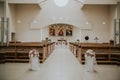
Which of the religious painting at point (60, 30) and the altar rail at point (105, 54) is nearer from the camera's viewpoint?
the altar rail at point (105, 54)

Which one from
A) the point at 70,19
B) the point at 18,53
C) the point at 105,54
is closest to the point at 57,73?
the point at 105,54

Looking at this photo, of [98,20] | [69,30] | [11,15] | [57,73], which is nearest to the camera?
[57,73]

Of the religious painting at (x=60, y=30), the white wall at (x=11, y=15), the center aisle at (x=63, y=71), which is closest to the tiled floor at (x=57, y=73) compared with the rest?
the center aisle at (x=63, y=71)

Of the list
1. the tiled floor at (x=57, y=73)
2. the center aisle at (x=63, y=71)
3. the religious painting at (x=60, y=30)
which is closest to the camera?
the tiled floor at (x=57, y=73)

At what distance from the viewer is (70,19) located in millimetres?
25188

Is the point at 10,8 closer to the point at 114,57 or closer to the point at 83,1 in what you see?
the point at 83,1

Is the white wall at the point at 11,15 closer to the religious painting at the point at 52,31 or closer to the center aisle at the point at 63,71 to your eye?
the center aisle at the point at 63,71

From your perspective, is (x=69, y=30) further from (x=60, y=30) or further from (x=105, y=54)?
(x=105, y=54)

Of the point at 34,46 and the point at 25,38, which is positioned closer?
the point at 34,46

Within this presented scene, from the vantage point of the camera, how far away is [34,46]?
468 inches

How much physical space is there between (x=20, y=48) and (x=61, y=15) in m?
13.8

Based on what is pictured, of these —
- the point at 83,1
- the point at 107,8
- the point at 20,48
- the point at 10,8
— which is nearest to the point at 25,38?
the point at 10,8

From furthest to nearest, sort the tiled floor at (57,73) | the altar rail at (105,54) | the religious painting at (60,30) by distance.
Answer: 1. the religious painting at (60,30)
2. the altar rail at (105,54)
3. the tiled floor at (57,73)

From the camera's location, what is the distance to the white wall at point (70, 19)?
24125 mm
